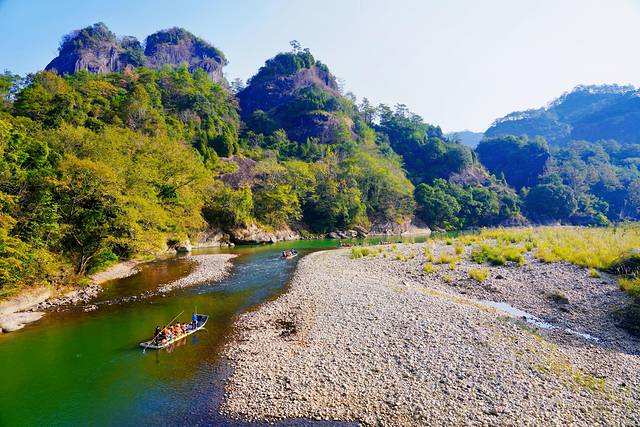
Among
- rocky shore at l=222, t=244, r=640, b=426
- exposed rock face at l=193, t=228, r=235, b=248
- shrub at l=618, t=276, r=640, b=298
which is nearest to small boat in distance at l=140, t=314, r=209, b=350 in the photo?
rocky shore at l=222, t=244, r=640, b=426

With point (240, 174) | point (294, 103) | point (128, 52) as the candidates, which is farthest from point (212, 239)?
point (128, 52)

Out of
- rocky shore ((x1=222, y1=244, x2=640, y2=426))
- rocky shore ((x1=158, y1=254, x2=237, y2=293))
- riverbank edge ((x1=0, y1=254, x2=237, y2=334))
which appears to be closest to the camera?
rocky shore ((x1=222, y1=244, x2=640, y2=426))

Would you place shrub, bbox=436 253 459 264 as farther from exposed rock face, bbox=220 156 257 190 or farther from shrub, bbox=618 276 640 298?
exposed rock face, bbox=220 156 257 190

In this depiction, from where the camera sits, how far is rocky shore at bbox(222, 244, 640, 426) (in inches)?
391

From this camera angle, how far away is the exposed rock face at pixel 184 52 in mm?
171875

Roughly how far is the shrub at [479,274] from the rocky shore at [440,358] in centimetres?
128

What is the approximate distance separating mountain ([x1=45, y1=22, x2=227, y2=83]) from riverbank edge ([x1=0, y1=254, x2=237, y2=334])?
13381cm

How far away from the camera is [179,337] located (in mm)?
15531

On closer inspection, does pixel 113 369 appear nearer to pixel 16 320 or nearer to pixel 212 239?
pixel 16 320

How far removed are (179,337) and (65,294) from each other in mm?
12225

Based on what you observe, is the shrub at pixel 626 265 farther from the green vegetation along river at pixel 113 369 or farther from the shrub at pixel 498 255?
the green vegetation along river at pixel 113 369

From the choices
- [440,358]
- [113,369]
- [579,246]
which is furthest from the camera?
[579,246]

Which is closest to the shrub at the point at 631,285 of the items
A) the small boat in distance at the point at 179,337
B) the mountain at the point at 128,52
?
the small boat in distance at the point at 179,337

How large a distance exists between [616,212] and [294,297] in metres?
156
